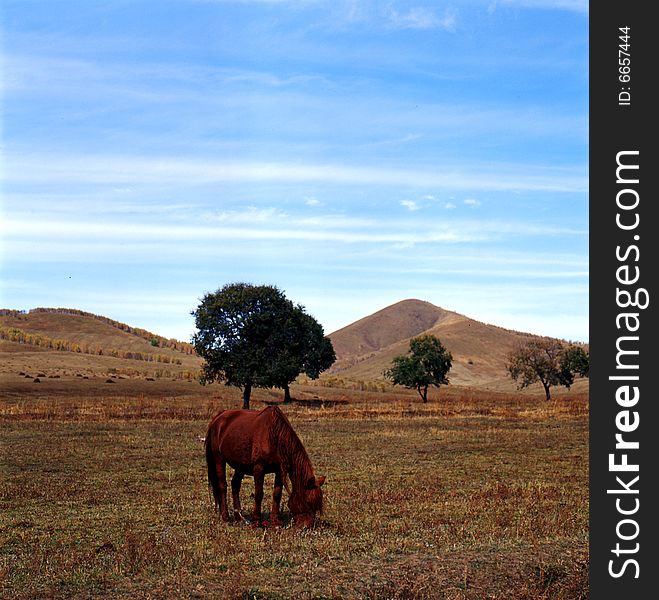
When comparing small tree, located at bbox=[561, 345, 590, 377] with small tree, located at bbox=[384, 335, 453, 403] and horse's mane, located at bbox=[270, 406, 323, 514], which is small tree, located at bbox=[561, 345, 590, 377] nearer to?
small tree, located at bbox=[384, 335, 453, 403]

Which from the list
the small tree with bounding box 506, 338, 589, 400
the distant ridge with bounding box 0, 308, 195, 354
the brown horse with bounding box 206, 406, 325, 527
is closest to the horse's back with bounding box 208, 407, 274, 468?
the brown horse with bounding box 206, 406, 325, 527

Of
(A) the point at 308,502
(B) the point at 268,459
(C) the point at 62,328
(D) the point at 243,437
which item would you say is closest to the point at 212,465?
(D) the point at 243,437

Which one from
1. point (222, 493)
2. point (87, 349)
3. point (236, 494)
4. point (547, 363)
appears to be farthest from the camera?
point (87, 349)

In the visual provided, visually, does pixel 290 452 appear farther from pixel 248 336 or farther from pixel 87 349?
pixel 87 349

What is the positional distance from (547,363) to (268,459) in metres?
94.0

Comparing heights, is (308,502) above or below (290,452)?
below

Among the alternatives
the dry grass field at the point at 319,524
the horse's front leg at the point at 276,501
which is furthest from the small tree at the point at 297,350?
the horse's front leg at the point at 276,501

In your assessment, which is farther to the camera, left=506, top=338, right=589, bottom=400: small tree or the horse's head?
left=506, top=338, right=589, bottom=400: small tree

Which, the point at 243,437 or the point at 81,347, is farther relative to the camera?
the point at 81,347

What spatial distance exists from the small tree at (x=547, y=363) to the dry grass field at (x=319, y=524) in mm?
69263

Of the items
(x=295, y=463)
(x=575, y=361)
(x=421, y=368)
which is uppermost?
(x=575, y=361)

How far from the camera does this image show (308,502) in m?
13.9

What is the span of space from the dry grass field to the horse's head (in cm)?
31

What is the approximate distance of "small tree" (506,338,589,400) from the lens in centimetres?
10250
